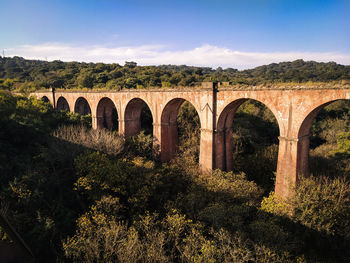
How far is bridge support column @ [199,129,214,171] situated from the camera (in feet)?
58.1

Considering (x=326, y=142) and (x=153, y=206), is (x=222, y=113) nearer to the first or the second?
(x=153, y=206)

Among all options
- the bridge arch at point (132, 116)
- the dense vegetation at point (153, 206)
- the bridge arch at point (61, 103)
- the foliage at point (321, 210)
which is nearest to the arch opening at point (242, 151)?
the dense vegetation at point (153, 206)

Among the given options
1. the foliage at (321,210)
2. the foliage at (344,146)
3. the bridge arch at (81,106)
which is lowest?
the foliage at (321,210)

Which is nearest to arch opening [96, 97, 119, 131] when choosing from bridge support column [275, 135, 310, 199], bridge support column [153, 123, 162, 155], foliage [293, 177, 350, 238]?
bridge support column [153, 123, 162, 155]

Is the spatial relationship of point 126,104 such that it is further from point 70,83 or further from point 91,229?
point 70,83

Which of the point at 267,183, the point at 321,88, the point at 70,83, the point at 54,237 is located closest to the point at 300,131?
the point at 321,88

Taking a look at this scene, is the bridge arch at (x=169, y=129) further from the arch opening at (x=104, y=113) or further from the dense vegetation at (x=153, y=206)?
the arch opening at (x=104, y=113)

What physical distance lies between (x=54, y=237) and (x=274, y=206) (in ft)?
37.8

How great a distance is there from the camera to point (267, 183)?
64.5ft

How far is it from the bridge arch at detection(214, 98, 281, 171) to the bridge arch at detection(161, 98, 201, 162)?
4589 millimetres

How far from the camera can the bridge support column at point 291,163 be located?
13.7 m

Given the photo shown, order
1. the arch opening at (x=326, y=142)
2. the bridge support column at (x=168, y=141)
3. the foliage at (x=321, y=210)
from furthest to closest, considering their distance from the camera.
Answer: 1. the bridge support column at (x=168, y=141)
2. the arch opening at (x=326, y=142)
3. the foliage at (x=321, y=210)

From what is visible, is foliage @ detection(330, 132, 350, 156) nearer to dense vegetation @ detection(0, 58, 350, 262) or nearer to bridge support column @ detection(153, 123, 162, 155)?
dense vegetation @ detection(0, 58, 350, 262)

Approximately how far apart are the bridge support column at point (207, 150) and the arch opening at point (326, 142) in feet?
19.6
